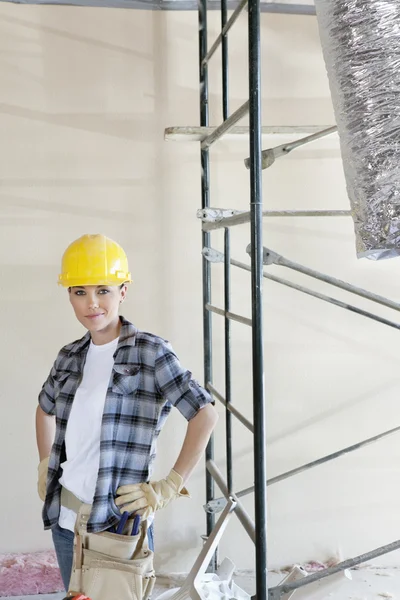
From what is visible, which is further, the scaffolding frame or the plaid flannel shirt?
the scaffolding frame

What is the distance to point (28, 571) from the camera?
8.64 ft

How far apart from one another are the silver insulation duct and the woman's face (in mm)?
691

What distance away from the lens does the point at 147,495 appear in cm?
174

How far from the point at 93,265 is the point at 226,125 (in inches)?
26.1

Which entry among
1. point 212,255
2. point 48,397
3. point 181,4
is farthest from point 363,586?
point 181,4

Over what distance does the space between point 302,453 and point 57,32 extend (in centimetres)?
196

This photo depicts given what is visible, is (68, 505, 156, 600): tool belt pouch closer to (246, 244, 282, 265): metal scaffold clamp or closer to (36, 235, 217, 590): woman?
(36, 235, 217, 590): woman

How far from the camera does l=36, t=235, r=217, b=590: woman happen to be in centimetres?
173

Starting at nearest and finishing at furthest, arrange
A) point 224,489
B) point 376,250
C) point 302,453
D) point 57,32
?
point 376,250 < point 224,489 < point 57,32 < point 302,453

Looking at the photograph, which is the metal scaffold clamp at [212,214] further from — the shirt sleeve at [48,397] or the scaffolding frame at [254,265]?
the shirt sleeve at [48,397]

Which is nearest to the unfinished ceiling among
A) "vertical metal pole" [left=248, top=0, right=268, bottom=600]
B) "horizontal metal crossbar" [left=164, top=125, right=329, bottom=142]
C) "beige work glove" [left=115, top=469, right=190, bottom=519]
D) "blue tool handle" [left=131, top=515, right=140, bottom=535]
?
"horizontal metal crossbar" [left=164, top=125, right=329, bottom=142]

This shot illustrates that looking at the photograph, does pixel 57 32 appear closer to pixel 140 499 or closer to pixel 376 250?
pixel 376 250

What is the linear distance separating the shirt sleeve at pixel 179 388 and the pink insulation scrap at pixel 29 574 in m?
1.28

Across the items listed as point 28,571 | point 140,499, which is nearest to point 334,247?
point 140,499
